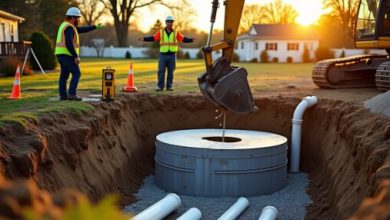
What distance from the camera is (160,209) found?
286 inches

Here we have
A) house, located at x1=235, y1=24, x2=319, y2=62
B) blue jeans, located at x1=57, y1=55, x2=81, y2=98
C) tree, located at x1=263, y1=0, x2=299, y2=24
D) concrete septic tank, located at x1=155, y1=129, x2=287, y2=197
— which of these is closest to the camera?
concrete septic tank, located at x1=155, y1=129, x2=287, y2=197

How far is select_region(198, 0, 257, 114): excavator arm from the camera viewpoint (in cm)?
858

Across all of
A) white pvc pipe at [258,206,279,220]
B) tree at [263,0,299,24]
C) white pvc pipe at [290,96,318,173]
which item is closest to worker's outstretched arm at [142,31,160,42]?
white pvc pipe at [290,96,318,173]

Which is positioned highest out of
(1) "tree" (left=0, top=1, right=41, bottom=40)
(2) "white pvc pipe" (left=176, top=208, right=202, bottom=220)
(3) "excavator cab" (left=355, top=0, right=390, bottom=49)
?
(1) "tree" (left=0, top=1, right=41, bottom=40)

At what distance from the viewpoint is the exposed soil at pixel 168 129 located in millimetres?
6500

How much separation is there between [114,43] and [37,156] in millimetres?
65043

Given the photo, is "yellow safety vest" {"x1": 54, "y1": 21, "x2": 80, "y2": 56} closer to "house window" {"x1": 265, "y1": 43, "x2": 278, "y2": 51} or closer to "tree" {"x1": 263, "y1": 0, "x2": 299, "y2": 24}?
"house window" {"x1": 265, "y1": 43, "x2": 278, "y2": 51}

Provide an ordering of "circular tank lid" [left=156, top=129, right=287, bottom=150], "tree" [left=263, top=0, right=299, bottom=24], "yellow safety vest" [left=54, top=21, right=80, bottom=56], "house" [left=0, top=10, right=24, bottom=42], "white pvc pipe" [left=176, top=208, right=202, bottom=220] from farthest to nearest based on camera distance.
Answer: "tree" [left=263, top=0, right=299, bottom=24] → "house" [left=0, top=10, right=24, bottom=42] → "yellow safety vest" [left=54, top=21, right=80, bottom=56] → "circular tank lid" [left=156, top=129, right=287, bottom=150] → "white pvc pipe" [left=176, top=208, right=202, bottom=220]

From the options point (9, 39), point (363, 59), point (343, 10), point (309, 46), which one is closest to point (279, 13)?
point (343, 10)

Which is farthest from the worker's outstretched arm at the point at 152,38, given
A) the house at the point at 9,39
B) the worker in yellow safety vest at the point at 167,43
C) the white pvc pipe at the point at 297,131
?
the house at the point at 9,39

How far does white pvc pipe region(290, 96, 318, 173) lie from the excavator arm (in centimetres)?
235

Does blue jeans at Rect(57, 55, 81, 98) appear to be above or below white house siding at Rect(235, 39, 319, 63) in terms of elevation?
below

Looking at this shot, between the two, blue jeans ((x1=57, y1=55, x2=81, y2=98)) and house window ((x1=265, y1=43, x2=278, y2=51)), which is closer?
blue jeans ((x1=57, y1=55, x2=81, y2=98))

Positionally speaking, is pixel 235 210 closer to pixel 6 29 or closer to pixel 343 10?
pixel 6 29
